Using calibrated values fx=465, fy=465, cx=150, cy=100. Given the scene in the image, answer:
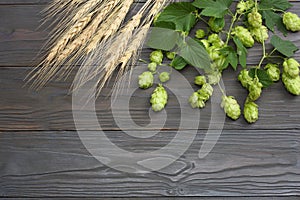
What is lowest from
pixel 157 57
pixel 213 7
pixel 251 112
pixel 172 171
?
pixel 172 171

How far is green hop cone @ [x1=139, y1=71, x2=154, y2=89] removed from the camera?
1071 mm

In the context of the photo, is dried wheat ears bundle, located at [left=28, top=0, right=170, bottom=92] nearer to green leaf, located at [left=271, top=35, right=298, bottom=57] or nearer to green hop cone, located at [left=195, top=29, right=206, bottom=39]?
green hop cone, located at [left=195, top=29, right=206, bottom=39]

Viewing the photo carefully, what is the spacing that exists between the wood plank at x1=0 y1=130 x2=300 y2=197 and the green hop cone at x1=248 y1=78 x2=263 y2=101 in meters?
0.08

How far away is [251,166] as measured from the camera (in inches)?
40.5

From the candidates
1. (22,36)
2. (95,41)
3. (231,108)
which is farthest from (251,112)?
(22,36)

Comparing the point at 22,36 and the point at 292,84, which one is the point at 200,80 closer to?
the point at 292,84

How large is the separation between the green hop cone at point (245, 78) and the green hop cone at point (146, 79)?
0.20 meters

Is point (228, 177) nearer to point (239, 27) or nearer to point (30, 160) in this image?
point (239, 27)

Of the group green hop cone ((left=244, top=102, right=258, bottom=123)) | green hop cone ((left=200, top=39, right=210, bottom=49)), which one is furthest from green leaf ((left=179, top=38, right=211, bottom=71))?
green hop cone ((left=244, top=102, right=258, bottom=123))

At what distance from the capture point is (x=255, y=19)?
1053 millimetres

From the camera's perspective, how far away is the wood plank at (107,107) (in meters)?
1.06

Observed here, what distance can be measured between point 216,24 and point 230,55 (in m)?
0.09

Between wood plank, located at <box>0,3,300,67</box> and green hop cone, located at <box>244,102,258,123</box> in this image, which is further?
Result: wood plank, located at <box>0,3,300,67</box>

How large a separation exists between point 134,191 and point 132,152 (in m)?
0.09
